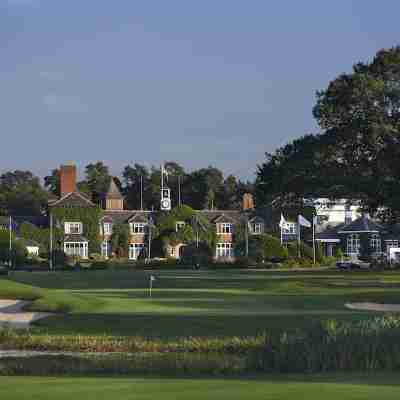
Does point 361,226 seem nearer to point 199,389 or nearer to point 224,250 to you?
point 224,250

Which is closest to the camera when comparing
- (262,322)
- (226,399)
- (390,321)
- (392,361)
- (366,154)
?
(226,399)

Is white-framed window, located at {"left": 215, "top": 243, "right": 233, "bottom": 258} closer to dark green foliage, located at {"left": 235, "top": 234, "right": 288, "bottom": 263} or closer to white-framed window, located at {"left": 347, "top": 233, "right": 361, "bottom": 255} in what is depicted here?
dark green foliage, located at {"left": 235, "top": 234, "right": 288, "bottom": 263}

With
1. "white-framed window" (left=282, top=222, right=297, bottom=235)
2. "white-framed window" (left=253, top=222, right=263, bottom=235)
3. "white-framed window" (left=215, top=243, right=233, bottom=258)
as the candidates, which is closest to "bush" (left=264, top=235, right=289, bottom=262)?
"white-framed window" (left=282, top=222, right=297, bottom=235)

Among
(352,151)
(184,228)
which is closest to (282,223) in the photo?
(184,228)

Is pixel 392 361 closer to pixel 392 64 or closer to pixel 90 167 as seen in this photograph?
pixel 392 64

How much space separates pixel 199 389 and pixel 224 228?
10343 centimetres

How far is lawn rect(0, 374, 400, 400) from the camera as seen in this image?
45.6 feet

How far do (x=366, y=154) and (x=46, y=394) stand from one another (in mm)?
50128

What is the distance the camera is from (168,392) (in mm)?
14352

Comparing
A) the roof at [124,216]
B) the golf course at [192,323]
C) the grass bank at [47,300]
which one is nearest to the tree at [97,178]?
the roof at [124,216]

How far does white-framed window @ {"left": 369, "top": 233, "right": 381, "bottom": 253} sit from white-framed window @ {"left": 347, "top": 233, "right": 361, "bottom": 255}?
1757 mm

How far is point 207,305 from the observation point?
39.5 metres

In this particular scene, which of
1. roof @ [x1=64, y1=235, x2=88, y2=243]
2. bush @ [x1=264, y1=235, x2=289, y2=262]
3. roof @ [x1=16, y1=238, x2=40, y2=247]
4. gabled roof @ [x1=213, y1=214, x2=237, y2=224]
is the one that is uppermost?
gabled roof @ [x1=213, y1=214, x2=237, y2=224]

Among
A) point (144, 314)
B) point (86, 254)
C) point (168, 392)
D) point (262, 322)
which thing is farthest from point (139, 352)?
point (86, 254)
